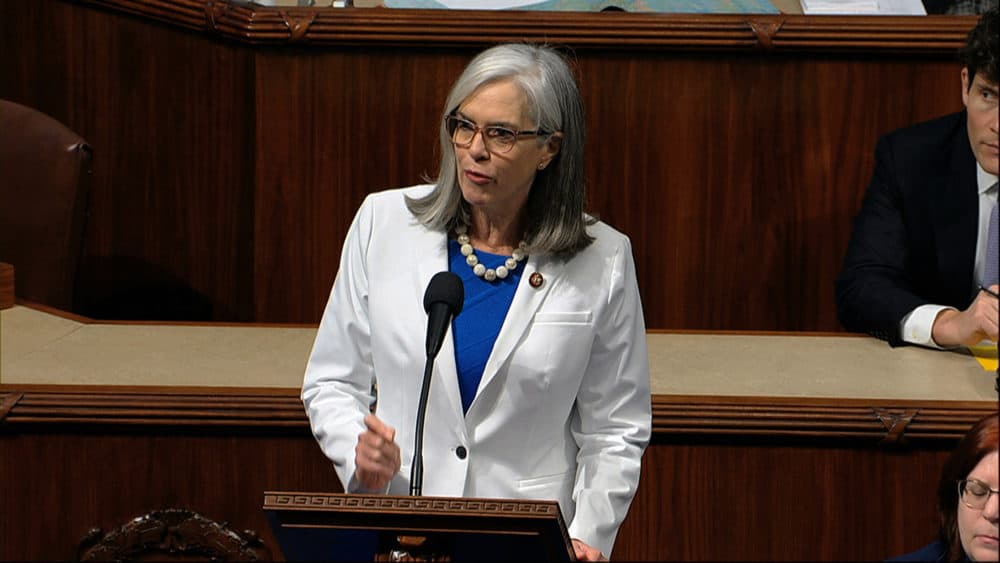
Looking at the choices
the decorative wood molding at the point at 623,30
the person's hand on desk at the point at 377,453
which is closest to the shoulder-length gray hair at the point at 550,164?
the person's hand on desk at the point at 377,453

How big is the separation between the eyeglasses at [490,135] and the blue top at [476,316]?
14 cm

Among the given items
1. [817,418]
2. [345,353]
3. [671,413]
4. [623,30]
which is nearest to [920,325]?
[817,418]

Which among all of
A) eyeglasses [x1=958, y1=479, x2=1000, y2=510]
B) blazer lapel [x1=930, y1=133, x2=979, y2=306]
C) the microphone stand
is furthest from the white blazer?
blazer lapel [x1=930, y1=133, x2=979, y2=306]

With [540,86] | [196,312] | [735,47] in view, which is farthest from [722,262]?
[540,86]

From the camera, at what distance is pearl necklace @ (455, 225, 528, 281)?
1724mm

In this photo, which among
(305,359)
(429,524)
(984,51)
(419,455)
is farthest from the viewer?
(305,359)

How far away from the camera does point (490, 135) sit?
1666 mm

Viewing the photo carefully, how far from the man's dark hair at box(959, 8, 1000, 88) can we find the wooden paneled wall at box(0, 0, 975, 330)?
0.44 m

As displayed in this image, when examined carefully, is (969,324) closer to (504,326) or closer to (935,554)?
(935,554)

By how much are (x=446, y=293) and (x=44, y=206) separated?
142 centimetres

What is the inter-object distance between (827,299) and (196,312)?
1.12m

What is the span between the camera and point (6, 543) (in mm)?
2014

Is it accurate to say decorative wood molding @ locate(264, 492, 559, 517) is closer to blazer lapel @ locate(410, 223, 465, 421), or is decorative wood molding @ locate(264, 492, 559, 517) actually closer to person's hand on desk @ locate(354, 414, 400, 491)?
person's hand on desk @ locate(354, 414, 400, 491)

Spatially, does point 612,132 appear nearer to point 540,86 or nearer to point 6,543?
point 540,86
